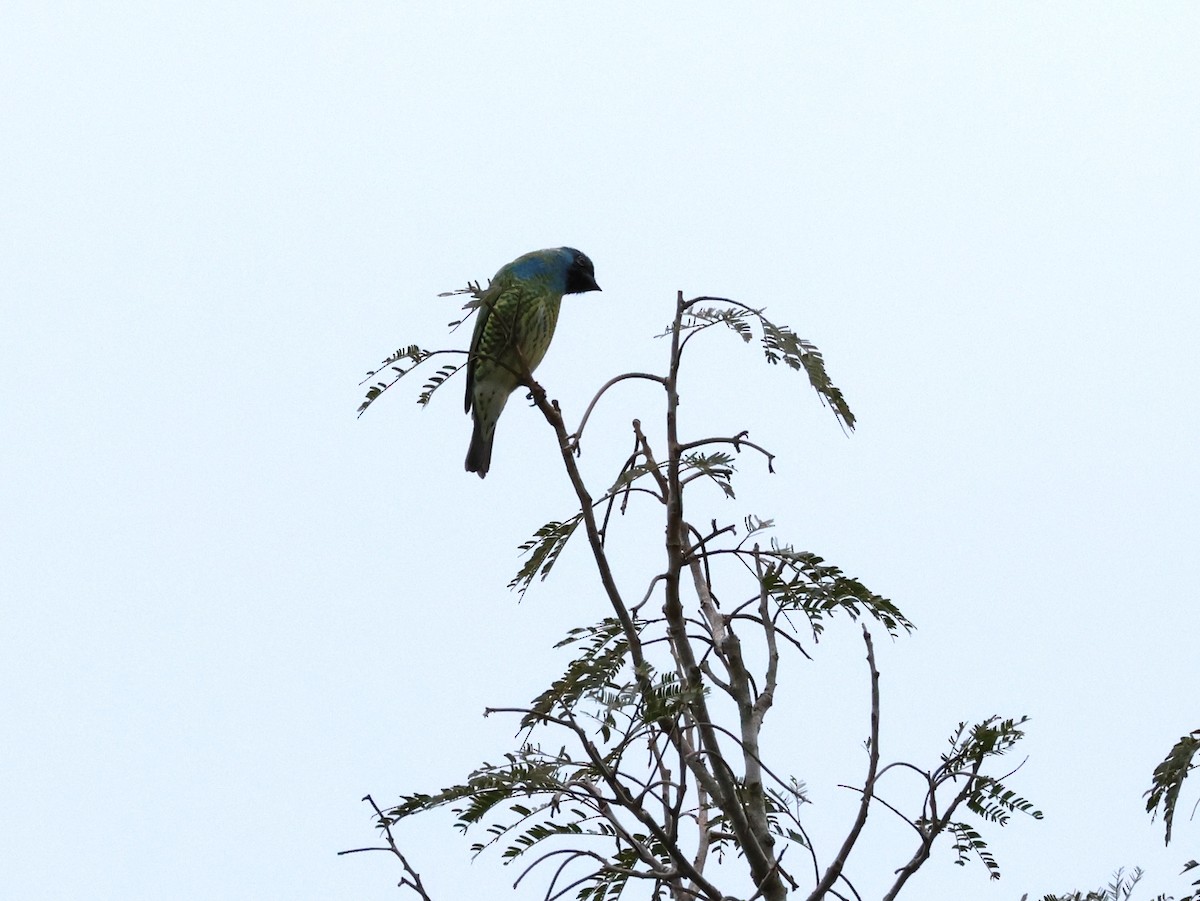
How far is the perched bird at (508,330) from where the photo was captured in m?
6.64

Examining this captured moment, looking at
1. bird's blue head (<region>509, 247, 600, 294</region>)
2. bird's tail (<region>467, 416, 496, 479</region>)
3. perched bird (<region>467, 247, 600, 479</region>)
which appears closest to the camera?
perched bird (<region>467, 247, 600, 479</region>)

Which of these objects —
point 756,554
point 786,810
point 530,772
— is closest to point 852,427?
point 756,554

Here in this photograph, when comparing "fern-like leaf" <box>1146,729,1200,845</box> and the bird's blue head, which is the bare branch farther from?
the bird's blue head

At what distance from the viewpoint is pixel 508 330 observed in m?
6.45

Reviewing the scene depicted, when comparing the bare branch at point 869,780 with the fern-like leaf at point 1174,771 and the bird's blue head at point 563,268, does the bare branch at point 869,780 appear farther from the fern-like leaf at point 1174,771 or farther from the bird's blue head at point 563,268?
the bird's blue head at point 563,268

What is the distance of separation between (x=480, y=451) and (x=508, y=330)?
3.37ft

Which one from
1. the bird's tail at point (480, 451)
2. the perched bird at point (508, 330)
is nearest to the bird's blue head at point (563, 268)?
the perched bird at point (508, 330)

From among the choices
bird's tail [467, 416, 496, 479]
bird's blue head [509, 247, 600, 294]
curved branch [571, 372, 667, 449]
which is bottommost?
curved branch [571, 372, 667, 449]

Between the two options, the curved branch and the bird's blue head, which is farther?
the bird's blue head

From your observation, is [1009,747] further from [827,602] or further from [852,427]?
[852,427]

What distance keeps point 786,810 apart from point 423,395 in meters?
1.53

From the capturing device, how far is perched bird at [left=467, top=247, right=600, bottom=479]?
261 inches

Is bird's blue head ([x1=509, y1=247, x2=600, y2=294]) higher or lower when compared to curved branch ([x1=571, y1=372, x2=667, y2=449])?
higher

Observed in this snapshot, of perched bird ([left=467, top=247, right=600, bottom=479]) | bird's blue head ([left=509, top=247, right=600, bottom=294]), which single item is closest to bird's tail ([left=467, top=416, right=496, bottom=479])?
perched bird ([left=467, top=247, right=600, bottom=479])
